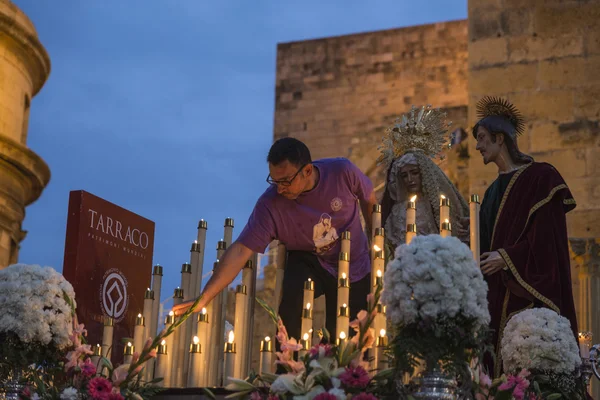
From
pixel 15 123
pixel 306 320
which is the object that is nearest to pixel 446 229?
pixel 306 320

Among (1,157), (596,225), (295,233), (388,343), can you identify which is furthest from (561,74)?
(1,157)

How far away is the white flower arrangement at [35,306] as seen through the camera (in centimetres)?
488

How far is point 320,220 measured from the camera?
5.97 metres

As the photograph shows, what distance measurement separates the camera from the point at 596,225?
905cm

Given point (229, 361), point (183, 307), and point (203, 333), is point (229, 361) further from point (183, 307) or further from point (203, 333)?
point (183, 307)

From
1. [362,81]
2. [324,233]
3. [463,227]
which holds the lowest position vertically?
[324,233]

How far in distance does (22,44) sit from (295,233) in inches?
406

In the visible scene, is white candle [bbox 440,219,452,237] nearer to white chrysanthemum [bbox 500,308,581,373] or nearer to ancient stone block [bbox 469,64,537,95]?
white chrysanthemum [bbox 500,308,581,373]

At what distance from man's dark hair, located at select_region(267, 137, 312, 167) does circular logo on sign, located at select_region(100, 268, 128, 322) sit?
1.12 m

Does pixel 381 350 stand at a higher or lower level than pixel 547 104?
lower

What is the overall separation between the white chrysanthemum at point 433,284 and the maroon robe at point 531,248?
1.50 meters

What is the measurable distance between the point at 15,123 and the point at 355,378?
12.5m

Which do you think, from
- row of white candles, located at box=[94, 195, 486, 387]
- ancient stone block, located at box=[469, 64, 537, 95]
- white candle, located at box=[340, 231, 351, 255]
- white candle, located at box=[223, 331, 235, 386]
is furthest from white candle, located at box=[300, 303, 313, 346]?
ancient stone block, located at box=[469, 64, 537, 95]

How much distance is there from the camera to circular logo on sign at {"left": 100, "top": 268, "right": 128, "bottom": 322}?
232 inches
